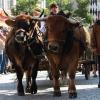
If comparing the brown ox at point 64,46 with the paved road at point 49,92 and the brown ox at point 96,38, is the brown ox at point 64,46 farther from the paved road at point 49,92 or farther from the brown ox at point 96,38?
the brown ox at point 96,38

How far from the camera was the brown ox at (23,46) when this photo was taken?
1319cm

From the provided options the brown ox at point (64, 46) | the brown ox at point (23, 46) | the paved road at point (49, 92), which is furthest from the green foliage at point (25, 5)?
the brown ox at point (64, 46)

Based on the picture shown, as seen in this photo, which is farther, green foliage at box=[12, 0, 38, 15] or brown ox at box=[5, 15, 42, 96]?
green foliage at box=[12, 0, 38, 15]

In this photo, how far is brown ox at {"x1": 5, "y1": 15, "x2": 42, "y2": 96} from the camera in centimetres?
1319

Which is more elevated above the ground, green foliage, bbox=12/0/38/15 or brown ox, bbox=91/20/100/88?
brown ox, bbox=91/20/100/88

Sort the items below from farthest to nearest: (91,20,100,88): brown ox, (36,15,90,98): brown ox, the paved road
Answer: (91,20,100,88): brown ox, the paved road, (36,15,90,98): brown ox

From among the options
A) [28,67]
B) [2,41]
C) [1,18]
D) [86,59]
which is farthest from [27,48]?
[2,41]

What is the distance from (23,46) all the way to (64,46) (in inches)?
42.6

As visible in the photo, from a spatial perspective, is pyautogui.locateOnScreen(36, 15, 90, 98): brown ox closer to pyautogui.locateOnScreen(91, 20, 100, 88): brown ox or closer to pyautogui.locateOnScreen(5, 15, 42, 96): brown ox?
pyautogui.locateOnScreen(5, 15, 42, 96): brown ox

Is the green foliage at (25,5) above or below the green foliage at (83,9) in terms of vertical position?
above

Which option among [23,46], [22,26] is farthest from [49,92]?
[22,26]

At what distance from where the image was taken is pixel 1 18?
18.8 m

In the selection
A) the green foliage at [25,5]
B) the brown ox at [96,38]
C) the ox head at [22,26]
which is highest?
the ox head at [22,26]

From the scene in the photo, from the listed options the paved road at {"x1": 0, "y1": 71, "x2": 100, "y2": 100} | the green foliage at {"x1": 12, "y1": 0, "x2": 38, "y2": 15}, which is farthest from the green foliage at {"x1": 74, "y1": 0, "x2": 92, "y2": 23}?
the paved road at {"x1": 0, "y1": 71, "x2": 100, "y2": 100}
